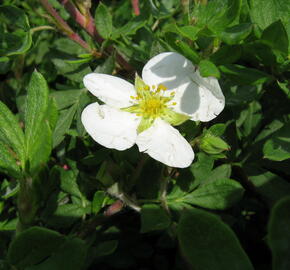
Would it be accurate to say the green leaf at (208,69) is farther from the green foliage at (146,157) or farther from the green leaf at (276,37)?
the green leaf at (276,37)

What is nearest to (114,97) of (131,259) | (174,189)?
(174,189)

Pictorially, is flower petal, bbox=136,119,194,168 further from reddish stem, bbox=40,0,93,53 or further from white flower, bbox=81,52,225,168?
reddish stem, bbox=40,0,93,53

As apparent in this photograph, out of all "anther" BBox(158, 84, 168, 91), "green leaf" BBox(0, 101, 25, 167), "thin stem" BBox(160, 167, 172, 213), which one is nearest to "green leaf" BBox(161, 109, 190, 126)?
"anther" BBox(158, 84, 168, 91)

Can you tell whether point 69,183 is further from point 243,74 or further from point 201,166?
point 243,74

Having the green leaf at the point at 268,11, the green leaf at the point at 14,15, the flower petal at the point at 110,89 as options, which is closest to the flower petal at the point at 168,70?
the flower petal at the point at 110,89

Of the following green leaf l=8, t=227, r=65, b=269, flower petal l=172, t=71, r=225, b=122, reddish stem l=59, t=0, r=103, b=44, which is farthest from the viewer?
reddish stem l=59, t=0, r=103, b=44

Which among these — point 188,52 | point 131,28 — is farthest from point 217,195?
point 131,28

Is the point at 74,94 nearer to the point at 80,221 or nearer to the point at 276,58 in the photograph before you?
the point at 80,221
